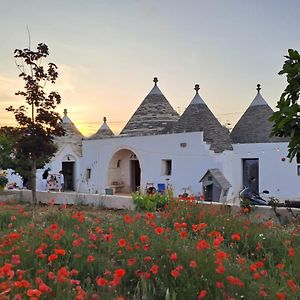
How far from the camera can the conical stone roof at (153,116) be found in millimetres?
25531

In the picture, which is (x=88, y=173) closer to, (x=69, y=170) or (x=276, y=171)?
(x=69, y=170)

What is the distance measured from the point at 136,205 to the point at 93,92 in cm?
678

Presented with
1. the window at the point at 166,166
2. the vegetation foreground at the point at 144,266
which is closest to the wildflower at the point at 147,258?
the vegetation foreground at the point at 144,266

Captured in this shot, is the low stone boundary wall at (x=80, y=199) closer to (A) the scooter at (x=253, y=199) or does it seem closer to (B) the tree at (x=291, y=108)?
(A) the scooter at (x=253, y=199)

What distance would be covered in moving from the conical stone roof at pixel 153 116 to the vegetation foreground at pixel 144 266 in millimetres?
20097

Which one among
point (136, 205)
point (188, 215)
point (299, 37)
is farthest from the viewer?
point (136, 205)

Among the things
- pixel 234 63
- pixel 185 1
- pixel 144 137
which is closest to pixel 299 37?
pixel 185 1

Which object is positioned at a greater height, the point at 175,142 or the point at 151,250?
the point at 175,142

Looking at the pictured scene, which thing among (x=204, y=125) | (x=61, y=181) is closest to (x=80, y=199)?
(x=204, y=125)

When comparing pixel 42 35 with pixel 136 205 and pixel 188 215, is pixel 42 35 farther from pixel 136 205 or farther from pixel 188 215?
pixel 188 215

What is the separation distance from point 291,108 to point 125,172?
2348 centimetres

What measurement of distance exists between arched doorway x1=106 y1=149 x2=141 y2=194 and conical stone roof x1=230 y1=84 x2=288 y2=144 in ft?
22.3

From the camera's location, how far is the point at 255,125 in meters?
24.2

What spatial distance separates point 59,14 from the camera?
413 inches
